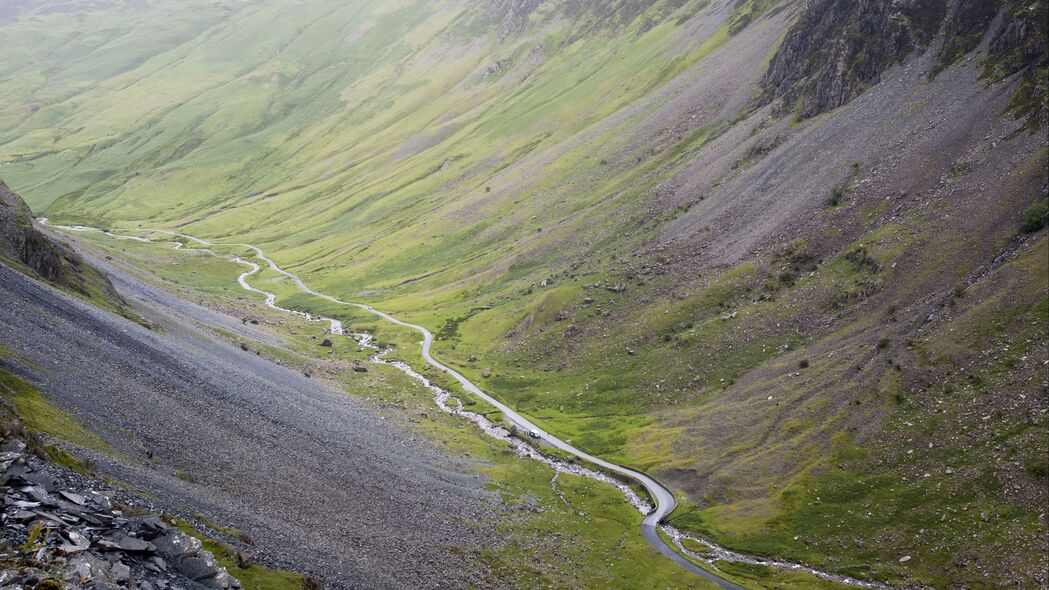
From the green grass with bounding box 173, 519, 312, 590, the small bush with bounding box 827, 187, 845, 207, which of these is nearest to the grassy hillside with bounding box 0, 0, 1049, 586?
the small bush with bounding box 827, 187, 845, 207

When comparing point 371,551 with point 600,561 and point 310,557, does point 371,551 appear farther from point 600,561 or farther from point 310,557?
point 600,561

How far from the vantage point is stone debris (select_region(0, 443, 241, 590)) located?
3106 centimetres

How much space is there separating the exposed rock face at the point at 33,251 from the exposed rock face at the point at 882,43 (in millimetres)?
143907

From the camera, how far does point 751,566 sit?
77.2 m

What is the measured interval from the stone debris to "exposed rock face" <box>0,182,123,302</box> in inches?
2489

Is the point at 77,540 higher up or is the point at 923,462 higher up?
the point at 77,540

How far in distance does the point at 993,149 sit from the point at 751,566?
254 feet

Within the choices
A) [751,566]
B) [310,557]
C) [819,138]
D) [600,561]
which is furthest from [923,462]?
[819,138]

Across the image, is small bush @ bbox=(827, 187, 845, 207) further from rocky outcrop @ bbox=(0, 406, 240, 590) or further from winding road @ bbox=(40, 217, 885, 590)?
rocky outcrop @ bbox=(0, 406, 240, 590)

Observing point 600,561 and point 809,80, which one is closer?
point 600,561

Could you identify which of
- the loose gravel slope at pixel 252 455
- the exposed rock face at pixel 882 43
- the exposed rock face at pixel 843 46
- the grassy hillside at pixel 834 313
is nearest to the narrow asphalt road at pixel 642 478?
the grassy hillside at pixel 834 313

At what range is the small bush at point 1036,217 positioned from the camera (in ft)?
300

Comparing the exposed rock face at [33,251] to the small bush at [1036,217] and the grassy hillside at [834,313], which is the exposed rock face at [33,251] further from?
the small bush at [1036,217]

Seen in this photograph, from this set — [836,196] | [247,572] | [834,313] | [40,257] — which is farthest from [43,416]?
[836,196]
